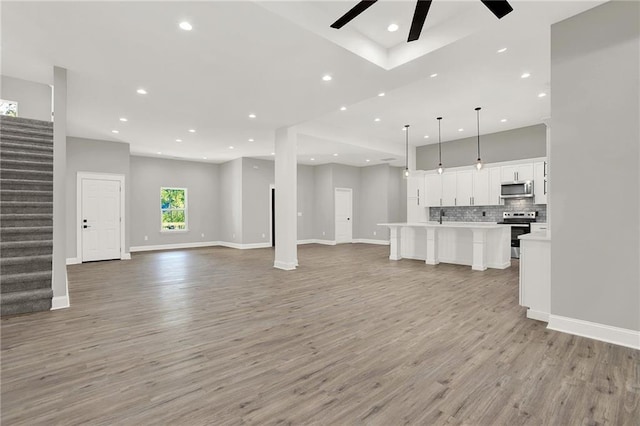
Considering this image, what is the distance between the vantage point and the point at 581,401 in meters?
1.97

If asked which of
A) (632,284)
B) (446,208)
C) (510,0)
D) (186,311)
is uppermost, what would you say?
(510,0)

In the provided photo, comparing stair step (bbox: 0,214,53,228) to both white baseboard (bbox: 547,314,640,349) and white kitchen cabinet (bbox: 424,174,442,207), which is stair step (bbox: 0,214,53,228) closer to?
white baseboard (bbox: 547,314,640,349)

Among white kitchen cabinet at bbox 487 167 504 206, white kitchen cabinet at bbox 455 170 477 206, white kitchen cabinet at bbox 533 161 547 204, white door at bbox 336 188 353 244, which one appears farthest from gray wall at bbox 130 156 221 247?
white kitchen cabinet at bbox 533 161 547 204

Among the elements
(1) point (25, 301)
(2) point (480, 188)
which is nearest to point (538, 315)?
(2) point (480, 188)

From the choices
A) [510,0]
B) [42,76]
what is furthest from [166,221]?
[510,0]

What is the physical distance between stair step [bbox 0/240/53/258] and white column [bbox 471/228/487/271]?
7.32m

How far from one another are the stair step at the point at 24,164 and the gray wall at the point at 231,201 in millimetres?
5748

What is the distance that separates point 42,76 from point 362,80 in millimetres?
4562

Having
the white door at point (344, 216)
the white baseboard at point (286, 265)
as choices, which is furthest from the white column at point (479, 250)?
the white door at point (344, 216)

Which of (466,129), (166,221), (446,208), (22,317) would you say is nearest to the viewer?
(22,317)

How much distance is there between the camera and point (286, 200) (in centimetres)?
659

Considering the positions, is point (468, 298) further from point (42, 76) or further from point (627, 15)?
point (42, 76)

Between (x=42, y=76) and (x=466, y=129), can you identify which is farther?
(x=466, y=129)

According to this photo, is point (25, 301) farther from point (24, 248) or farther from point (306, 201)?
→ point (306, 201)
